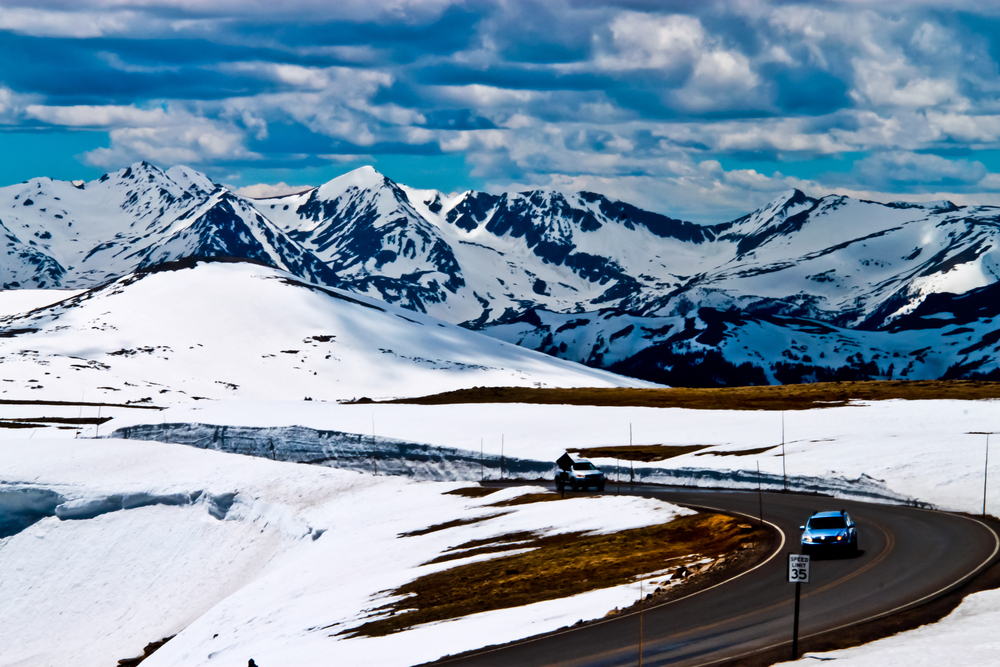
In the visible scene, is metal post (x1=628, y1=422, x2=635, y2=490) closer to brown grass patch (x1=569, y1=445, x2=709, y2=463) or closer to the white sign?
brown grass patch (x1=569, y1=445, x2=709, y2=463)

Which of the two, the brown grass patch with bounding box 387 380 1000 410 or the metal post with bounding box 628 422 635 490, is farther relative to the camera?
the brown grass patch with bounding box 387 380 1000 410

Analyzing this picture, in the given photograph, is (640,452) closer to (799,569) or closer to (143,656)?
(143,656)

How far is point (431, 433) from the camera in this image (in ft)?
316

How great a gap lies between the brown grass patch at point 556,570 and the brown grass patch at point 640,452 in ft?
99.9

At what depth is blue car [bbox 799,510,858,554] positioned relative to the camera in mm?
36719

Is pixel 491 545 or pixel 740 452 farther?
pixel 740 452

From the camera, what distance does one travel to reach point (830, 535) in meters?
36.7

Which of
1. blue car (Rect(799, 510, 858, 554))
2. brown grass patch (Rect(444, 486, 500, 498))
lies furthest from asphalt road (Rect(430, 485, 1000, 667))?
brown grass patch (Rect(444, 486, 500, 498))

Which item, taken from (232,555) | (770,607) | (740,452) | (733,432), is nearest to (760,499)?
(740,452)

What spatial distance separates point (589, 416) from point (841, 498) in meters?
51.8

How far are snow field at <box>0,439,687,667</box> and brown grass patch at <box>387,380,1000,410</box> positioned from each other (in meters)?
50.5

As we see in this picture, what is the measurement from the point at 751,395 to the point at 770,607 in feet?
324

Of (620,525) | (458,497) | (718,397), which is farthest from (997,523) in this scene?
(718,397)

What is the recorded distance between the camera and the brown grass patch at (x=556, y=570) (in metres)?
36.6
